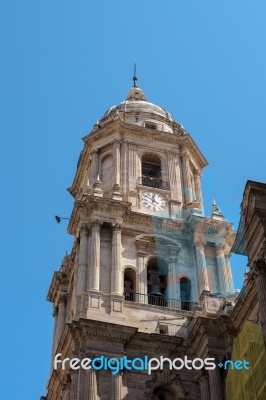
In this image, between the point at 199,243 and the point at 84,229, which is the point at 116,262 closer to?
the point at 84,229

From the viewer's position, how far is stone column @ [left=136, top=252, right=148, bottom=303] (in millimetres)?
35406

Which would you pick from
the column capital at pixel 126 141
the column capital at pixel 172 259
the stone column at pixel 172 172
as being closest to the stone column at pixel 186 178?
the stone column at pixel 172 172

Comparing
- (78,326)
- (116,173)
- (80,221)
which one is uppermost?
(116,173)

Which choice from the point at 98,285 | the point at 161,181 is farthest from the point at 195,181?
the point at 98,285

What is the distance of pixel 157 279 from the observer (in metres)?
37.6

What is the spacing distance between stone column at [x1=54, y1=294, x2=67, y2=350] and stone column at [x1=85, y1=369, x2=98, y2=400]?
8351 millimetres

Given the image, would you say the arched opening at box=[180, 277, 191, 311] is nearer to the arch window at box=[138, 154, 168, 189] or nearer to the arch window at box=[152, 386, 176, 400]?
the arch window at box=[152, 386, 176, 400]

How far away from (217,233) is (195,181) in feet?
23.5

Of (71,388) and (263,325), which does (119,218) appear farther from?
(263,325)

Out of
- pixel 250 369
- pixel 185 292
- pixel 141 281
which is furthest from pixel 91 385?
pixel 185 292

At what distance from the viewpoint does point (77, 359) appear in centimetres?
3070

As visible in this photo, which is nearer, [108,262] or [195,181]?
[108,262]

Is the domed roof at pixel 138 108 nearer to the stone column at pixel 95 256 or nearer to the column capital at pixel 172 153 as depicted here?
the column capital at pixel 172 153

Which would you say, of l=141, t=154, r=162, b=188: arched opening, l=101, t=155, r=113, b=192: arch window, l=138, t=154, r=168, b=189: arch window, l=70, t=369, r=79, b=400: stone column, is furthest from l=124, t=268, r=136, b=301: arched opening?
l=141, t=154, r=162, b=188: arched opening
